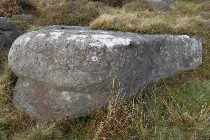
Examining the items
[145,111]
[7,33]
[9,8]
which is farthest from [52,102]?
[9,8]

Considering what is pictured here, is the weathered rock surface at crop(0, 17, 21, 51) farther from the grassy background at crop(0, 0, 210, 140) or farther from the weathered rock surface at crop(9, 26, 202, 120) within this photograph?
the weathered rock surface at crop(9, 26, 202, 120)

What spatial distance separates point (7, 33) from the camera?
34.7ft

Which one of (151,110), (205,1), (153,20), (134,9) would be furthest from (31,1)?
(151,110)

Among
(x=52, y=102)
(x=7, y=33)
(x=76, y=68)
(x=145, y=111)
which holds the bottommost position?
(x=145, y=111)

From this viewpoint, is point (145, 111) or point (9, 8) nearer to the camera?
point (145, 111)

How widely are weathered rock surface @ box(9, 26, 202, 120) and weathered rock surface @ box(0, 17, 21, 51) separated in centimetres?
226

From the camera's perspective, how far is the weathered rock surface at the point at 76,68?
736 cm

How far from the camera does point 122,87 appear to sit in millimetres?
7473

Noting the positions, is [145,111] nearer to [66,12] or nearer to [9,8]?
[66,12]

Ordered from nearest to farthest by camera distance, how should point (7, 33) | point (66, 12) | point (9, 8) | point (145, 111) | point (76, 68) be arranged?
point (76, 68)
point (145, 111)
point (7, 33)
point (66, 12)
point (9, 8)

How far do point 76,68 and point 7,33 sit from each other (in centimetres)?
389

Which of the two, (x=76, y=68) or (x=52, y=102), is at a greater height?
(x=76, y=68)

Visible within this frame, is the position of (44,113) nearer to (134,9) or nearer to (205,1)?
(134,9)

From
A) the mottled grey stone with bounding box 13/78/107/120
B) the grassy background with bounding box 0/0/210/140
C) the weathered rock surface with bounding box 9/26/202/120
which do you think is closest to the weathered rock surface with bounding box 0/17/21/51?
the grassy background with bounding box 0/0/210/140
